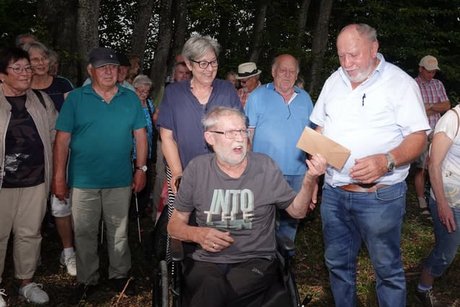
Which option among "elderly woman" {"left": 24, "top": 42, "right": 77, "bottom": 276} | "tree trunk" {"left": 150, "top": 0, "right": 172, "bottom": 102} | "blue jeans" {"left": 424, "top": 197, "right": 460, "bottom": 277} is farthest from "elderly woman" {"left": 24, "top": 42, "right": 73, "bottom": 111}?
"tree trunk" {"left": 150, "top": 0, "right": 172, "bottom": 102}

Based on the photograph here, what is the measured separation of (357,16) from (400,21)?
2.24 meters

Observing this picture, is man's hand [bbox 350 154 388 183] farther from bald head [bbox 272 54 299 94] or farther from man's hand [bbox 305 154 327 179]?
bald head [bbox 272 54 299 94]

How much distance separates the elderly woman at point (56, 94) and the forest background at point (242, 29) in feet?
9.25

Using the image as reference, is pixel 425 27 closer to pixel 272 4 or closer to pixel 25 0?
pixel 272 4

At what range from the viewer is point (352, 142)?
3164mm

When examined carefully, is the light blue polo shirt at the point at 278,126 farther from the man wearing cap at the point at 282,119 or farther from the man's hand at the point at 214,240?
the man's hand at the point at 214,240

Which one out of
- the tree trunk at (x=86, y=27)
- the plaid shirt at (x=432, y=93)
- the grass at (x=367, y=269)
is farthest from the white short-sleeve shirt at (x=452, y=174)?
the tree trunk at (x=86, y=27)

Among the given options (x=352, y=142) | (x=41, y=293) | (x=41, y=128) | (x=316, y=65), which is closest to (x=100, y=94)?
(x=41, y=128)

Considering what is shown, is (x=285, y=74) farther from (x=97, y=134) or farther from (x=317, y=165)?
(x=317, y=165)

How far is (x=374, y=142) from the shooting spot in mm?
3109

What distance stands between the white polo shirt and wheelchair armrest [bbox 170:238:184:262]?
1176mm

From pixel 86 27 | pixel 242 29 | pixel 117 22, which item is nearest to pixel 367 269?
pixel 86 27

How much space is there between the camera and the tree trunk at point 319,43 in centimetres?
1443

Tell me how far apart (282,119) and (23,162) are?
2262 mm
